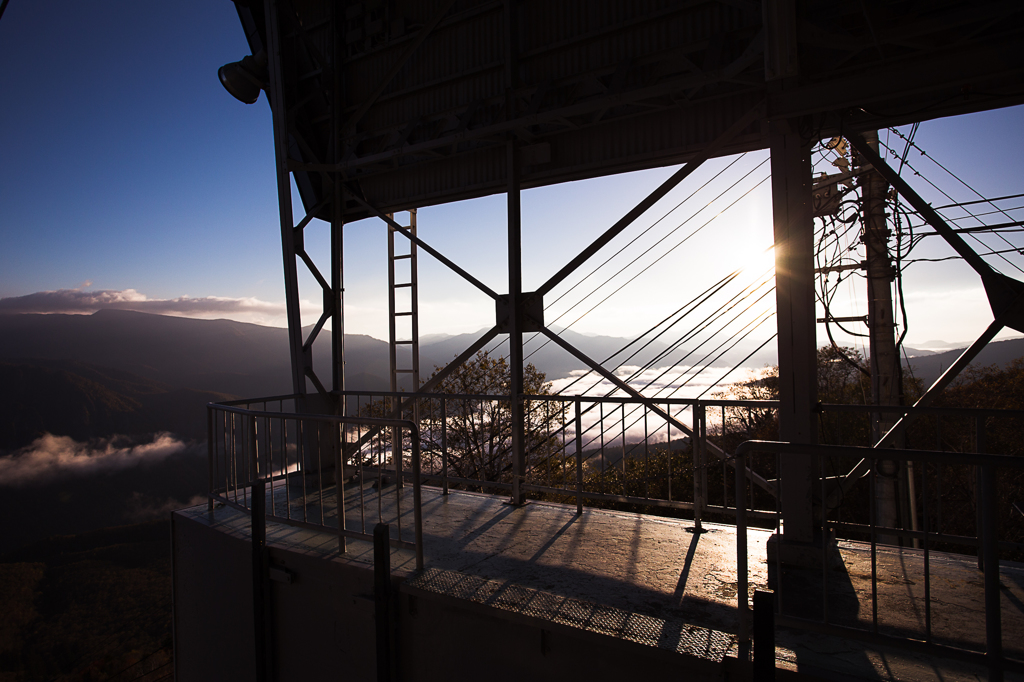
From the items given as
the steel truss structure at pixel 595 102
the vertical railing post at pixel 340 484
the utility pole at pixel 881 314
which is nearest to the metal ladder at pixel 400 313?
the steel truss structure at pixel 595 102

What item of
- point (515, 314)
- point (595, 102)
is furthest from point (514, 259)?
point (595, 102)

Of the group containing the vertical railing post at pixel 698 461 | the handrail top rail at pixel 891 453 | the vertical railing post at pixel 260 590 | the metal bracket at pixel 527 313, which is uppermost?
the metal bracket at pixel 527 313

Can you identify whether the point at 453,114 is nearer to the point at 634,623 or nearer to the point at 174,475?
the point at 634,623

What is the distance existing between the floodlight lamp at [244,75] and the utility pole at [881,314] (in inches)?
421

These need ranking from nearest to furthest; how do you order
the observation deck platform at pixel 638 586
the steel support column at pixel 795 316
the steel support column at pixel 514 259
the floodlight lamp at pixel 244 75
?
the observation deck platform at pixel 638 586 → the steel support column at pixel 795 316 → the steel support column at pixel 514 259 → the floodlight lamp at pixel 244 75

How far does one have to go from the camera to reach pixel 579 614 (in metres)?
3.35

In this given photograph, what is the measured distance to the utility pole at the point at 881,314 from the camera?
962 cm

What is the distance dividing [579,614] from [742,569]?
1.14 meters

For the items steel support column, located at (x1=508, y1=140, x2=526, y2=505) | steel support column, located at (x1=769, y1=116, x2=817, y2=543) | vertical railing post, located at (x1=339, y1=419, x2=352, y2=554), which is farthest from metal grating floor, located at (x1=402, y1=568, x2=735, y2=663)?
steel support column, located at (x1=508, y1=140, x2=526, y2=505)

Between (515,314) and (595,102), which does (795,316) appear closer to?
(595,102)

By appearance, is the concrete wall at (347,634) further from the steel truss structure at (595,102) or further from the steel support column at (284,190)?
the steel support column at (284,190)

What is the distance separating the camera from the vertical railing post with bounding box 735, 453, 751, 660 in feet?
9.04

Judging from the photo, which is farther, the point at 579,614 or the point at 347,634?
the point at 347,634

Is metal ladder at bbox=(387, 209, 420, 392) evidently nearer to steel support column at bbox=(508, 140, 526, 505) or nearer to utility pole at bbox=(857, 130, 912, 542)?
steel support column at bbox=(508, 140, 526, 505)
